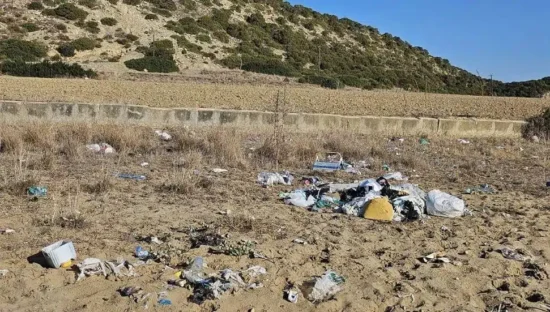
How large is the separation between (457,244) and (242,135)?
24.6ft

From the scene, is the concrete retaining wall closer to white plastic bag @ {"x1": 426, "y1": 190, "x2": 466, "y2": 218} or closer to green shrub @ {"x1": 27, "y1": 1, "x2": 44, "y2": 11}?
white plastic bag @ {"x1": 426, "y1": 190, "x2": 466, "y2": 218}

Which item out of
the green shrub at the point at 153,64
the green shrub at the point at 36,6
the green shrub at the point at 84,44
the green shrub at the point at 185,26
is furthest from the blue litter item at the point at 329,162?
the green shrub at the point at 36,6

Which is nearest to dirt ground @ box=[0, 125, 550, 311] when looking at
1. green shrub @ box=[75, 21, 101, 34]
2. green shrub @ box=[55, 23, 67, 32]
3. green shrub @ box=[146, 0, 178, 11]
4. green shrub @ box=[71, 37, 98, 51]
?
green shrub @ box=[71, 37, 98, 51]

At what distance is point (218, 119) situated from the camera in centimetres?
1406

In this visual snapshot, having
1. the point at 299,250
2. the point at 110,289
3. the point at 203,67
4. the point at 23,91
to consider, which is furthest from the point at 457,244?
the point at 203,67

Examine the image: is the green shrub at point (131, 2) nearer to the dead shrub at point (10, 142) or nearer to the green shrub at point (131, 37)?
the green shrub at point (131, 37)

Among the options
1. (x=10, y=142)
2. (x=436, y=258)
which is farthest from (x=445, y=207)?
(x=10, y=142)

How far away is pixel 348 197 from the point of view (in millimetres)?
7742

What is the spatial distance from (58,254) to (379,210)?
349cm

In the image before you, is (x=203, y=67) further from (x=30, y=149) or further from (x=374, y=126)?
(x=30, y=149)

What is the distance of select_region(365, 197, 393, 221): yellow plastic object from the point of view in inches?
273

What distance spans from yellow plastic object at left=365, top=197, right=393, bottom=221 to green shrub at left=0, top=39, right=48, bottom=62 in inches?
1178

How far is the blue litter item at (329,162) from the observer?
402 inches

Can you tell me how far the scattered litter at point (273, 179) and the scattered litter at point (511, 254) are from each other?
3559mm
